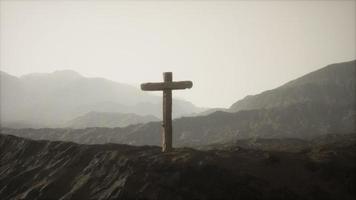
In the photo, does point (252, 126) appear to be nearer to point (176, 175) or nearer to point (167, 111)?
point (167, 111)

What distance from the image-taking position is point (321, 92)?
7944 centimetres

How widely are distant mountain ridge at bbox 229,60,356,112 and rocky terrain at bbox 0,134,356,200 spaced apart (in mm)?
60356

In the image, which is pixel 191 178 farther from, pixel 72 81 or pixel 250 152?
pixel 72 81

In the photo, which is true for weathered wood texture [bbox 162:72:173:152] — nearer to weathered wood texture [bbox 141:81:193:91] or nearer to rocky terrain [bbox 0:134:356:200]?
weathered wood texture [bbox 141:81:193:91]

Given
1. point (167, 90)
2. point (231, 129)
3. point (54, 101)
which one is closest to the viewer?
point (167, 90)

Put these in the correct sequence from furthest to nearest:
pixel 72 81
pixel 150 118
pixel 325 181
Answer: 1. pixel 72 81
2. pixel 150 118
3. pixel 325 181

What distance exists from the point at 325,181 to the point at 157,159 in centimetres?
658

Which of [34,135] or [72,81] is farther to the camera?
[72,81]

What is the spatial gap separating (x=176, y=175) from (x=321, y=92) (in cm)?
7301

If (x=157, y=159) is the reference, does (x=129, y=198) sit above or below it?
below

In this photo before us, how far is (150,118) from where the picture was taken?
10419cm

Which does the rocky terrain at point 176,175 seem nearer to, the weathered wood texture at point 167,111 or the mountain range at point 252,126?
the weathered wood texture at point 167,111

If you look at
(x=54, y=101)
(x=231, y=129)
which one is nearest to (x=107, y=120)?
(x=231, y=129)

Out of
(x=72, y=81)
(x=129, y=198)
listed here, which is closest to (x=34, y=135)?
(x=129, y=198)
